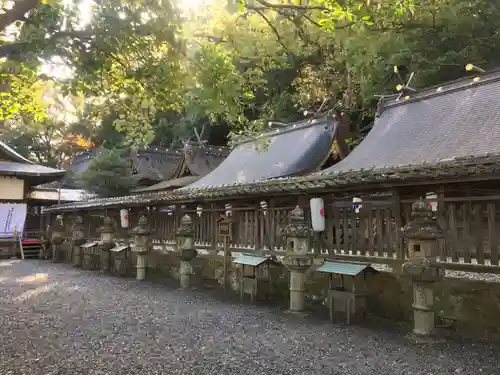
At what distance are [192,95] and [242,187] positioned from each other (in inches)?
118

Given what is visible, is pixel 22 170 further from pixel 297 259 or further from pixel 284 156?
pixel 297 259

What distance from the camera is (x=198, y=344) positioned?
6.46 m

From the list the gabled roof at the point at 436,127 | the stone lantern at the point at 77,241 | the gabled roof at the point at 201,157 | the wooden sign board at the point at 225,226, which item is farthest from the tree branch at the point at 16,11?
the gabled roof at the point at 201,157

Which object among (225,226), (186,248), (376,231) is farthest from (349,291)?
(186,248)

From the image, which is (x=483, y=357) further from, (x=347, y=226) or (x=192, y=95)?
(x=192, y=95)

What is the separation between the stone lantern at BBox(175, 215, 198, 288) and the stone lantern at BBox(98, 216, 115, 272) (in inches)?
208

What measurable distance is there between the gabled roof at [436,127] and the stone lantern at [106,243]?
335 inches

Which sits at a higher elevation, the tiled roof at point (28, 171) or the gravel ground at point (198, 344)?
the tiled roof at point (28, 171)

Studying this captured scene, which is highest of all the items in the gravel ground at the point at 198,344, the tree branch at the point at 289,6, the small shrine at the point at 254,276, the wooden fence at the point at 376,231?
the tree branch at the point at 289,6

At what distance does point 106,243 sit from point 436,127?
1260cm

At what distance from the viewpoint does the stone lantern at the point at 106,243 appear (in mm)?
16234

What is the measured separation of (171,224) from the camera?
46.5ft

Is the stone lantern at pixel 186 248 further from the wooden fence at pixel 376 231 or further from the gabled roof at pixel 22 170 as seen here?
the gabled roof at pixel 22 170

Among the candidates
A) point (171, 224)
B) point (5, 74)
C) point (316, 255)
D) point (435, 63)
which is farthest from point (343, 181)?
point (435, 63)
